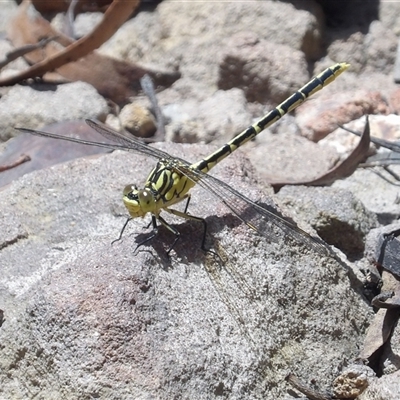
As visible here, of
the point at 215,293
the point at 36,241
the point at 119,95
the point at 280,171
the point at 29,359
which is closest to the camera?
the point at 29,359

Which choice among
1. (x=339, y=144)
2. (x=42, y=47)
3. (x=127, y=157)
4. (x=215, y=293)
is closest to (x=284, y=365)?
(x=215, y=293)

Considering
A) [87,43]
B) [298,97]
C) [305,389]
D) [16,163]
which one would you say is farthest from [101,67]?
[305,389]

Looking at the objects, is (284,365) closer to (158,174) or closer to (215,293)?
(215,293)

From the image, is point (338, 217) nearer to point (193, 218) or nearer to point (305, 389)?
point (193, 218)

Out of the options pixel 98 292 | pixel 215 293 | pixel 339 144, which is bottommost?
pixel 339 144

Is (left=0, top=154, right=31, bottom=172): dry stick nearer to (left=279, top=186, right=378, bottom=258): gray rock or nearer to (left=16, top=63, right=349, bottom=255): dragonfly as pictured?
(left=16, top=63, right=349, bottom=255): dragonfly

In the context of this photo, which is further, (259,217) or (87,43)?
(87,43)
